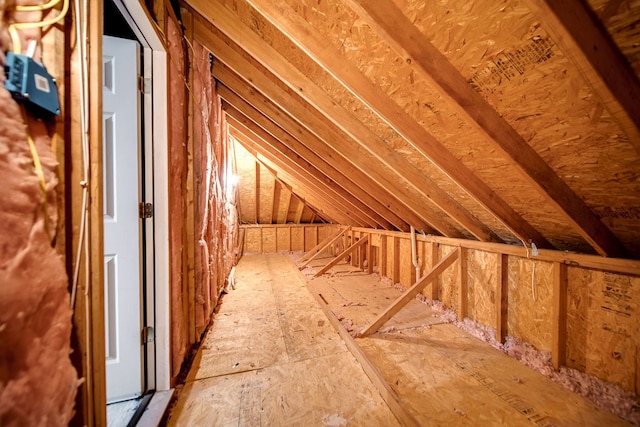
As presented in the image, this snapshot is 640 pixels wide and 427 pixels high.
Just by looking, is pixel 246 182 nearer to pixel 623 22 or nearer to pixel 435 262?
pixel 435 262

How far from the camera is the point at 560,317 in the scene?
6.20 feet

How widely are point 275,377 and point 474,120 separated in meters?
2.12

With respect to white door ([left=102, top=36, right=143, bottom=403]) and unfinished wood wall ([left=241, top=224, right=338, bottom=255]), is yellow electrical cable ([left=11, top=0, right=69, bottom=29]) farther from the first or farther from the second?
unfinished wood wall ([left=241, top=224, right=338, bottom=255])

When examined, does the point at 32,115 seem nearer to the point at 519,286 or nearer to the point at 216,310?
the point at 216,310

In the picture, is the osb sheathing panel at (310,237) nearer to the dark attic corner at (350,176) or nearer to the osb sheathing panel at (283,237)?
the osb sheathing panel at (283,237)

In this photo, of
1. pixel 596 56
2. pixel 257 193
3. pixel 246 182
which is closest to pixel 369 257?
pixel 257 193

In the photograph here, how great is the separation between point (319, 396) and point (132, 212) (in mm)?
1684

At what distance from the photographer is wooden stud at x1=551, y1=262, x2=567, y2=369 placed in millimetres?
1888

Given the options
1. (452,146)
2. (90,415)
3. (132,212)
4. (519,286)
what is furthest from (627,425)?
(132,212)

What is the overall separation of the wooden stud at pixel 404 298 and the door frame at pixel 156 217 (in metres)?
1.73

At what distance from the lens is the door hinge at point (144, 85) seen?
150cm

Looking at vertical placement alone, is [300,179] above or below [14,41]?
above

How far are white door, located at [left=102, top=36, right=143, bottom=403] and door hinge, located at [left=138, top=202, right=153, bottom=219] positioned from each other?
0.03 metres

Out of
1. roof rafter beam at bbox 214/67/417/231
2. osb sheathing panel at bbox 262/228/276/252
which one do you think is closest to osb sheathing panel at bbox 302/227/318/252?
osb sheathing panel at bbox 262/228/276/252
